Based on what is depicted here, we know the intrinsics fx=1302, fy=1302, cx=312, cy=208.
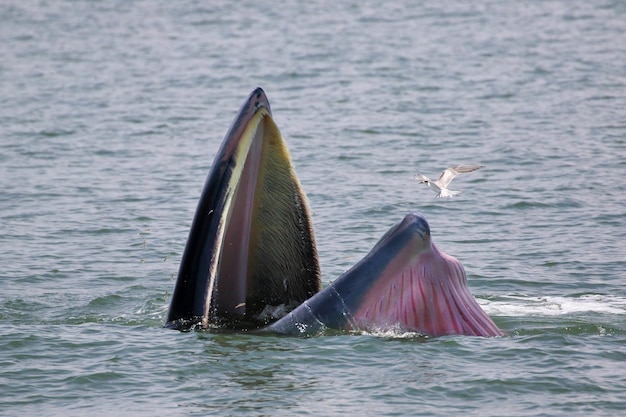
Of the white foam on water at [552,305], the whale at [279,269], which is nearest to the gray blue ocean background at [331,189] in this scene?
the white foam on water at [552,305]

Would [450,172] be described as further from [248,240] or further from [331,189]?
[331,189]

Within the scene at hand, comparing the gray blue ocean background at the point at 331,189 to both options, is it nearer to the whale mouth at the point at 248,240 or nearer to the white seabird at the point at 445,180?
the whale mouth at the point at 248,240

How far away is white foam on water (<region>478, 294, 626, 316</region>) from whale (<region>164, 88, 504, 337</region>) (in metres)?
2.02

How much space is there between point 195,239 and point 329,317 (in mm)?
1081

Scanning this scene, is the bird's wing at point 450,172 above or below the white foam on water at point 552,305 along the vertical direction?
above

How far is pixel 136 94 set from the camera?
26547 millimetres

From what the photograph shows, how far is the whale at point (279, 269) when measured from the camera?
8.92 metres

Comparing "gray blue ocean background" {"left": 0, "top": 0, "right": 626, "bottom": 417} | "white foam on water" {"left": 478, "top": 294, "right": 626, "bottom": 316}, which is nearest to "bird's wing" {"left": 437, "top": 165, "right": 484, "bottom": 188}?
"gray blue ocean background" {"left": 0, "top": 0, "right": 626, "bottom": 417}

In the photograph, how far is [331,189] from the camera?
18.1 metres

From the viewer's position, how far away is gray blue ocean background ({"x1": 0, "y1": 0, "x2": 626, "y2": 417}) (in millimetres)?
9648

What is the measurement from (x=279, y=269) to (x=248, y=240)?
38 centimetres

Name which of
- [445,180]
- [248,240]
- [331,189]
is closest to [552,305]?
[445,180]

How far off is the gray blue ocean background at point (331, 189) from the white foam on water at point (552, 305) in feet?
0.17

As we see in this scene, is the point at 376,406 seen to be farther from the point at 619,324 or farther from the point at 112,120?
the point at 112,120
